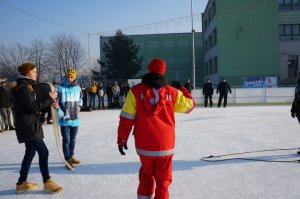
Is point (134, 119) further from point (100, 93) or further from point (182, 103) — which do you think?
point (100, 93)

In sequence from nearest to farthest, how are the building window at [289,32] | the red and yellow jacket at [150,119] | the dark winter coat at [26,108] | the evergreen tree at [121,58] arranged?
the red and yellow jacket at [150,119] < the dark winter coat at [26,108] < the building window at [289,32] < the evergreen tree at [121,58]

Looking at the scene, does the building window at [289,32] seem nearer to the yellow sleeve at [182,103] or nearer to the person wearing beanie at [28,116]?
the yellow sleeve at [182,103]

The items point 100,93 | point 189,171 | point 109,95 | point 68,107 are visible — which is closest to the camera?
point 189,171

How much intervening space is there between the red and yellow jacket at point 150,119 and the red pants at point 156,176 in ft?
0.28

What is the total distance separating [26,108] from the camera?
4.17 meters

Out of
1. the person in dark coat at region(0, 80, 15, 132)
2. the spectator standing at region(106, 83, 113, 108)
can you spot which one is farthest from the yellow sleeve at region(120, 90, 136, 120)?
the spectator standing at region(106, 83, 113, 108)

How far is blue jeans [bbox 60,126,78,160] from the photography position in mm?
5688

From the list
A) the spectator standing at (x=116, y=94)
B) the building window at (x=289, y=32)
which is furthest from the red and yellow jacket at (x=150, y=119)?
the building window at (x=289, y=32)

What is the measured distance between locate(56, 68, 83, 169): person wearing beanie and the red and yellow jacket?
7.77 feet

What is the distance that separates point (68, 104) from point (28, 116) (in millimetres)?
1384

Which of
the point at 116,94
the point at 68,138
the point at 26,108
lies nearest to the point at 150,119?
the point at 26,108

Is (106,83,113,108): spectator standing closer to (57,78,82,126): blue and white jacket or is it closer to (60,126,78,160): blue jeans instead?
(60,126,78,160): blue jeans

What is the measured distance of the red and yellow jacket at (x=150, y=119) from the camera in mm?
3367

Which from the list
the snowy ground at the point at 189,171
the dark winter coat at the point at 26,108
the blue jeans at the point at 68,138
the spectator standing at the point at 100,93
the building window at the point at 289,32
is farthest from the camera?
the building window at the point at 289,32
